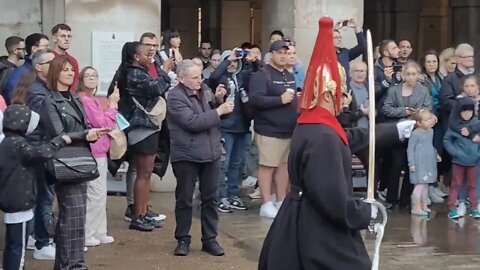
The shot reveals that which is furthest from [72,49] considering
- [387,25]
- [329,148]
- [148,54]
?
[387,25]

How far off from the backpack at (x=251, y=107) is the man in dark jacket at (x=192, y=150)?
1.59 meters

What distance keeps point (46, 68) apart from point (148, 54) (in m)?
1.30

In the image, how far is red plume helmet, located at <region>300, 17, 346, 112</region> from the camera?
4.87 meters

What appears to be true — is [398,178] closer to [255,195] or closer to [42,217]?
[255,195]

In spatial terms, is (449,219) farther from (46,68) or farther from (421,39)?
(421,39)

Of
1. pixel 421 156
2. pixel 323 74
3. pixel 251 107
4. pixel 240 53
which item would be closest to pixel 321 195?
pixel 323 74

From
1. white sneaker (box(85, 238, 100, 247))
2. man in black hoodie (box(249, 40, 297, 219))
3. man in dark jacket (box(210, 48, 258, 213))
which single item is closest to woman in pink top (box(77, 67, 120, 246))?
white sneaker (box(85, 238, 100, 247))

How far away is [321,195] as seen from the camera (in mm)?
4672

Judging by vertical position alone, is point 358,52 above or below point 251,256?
above

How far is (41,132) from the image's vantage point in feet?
24.2

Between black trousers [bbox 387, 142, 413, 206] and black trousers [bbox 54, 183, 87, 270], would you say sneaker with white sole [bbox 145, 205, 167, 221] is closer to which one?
black trousers [bbox 54, 183, 87, 270]

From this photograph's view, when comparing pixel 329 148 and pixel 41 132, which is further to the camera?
pixel 41 132

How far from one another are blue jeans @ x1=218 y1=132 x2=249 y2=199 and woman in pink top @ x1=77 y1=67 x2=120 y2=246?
212 cm

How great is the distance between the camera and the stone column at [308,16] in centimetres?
1278
